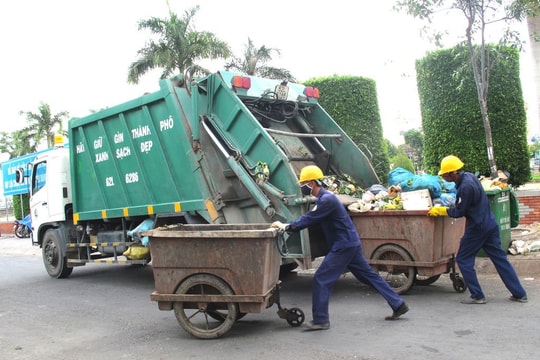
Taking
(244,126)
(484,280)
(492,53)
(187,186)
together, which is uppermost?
(492,53)

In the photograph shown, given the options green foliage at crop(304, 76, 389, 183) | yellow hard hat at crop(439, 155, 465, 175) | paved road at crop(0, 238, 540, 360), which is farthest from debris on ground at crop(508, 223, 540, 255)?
green foliage at crop(304, 76, 389, 183)

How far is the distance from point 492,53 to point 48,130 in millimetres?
31451

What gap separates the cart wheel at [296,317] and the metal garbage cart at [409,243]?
1432 mm

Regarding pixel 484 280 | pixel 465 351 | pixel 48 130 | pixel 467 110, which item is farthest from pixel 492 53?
pixel 48 130

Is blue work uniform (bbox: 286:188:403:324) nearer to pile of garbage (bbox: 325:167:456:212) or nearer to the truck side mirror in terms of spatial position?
pile of garbage (bbox: 325:167:456:212)

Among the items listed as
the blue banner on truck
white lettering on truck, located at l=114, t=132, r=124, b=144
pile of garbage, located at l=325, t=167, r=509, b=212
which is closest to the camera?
pile of garbage, located at l=325, t=167, r=509, b=212

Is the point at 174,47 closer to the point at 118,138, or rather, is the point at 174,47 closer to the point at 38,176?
the point at 38,176

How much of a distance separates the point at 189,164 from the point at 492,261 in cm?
369

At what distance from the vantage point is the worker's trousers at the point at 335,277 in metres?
4.55

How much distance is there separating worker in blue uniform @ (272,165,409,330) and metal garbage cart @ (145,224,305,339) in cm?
23

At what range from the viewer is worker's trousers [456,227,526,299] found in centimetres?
516

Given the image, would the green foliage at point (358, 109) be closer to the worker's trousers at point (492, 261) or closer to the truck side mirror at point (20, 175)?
the worker's trousers at point (492, 261)

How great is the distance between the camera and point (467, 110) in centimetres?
952

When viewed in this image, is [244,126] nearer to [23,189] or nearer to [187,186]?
[187,186]
